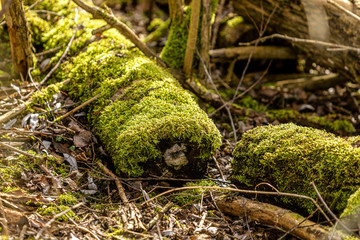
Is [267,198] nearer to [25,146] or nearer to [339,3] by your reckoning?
[25,146]

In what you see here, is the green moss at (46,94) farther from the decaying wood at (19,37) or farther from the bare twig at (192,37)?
the bare twig at (192,37)

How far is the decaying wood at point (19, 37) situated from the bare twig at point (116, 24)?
2.18ft

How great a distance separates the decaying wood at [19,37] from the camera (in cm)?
352

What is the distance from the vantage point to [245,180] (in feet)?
8.91

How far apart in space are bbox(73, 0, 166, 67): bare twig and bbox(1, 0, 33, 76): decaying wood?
66cm

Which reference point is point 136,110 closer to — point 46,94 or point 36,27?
point 46,94

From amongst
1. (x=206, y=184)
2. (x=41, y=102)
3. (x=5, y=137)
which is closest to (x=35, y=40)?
(x=41, y=102)

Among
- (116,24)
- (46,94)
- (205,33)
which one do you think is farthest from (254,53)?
(46,94)

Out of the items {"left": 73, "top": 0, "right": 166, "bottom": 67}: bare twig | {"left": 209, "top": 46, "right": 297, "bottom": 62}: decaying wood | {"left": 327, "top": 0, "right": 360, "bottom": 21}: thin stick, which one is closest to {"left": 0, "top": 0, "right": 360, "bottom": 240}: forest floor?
{"left": 73, "top": 0, "right": 166, "bottom": 67}: bare twig

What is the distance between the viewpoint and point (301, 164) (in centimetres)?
239

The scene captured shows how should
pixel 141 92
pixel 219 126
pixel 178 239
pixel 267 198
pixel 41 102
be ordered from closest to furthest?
pixel 178 239 < pixel 267 198 < pixel 141 92 < pixel 41 102 < pixel 219 126

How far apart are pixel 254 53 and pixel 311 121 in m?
1.76

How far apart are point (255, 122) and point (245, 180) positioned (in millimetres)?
1967

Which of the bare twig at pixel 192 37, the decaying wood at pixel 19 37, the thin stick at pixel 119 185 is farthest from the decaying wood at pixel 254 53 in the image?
the thin stick at pixel 119 185
